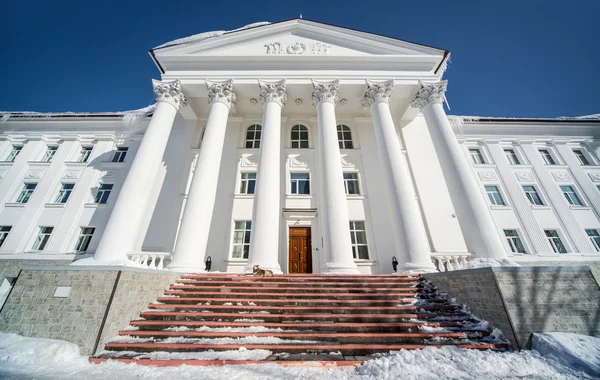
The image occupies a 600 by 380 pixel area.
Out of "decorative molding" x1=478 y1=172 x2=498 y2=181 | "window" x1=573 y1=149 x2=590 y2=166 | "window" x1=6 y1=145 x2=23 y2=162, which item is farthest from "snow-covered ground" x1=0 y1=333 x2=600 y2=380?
"window" x1=573 y1=149 x2=590 y2=166

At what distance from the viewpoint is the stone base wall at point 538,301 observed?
3846 mm

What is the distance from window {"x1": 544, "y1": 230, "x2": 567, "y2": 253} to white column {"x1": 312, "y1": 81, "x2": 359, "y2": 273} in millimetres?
13588

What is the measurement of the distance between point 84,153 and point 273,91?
50.8 ft

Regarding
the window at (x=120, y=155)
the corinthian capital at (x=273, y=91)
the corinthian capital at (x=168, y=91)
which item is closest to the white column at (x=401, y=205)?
the corinthian capital at (x=273, y=91)

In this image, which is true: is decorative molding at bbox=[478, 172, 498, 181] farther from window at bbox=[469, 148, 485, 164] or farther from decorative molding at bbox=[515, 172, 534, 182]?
decorative molding at bbox=[515, 172, 534, 182]

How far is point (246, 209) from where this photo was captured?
11.9m

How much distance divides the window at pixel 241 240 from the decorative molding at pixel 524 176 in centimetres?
1868

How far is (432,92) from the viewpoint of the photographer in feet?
36.7

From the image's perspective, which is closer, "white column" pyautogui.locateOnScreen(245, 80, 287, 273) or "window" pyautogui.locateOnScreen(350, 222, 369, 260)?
"white column" pyautogui.locateOnScreen(245, 80, 287, 273)

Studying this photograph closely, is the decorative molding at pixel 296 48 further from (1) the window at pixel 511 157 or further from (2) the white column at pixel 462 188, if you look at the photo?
(1) the window at pixel 511 157

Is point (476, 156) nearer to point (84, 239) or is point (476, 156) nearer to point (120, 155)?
point (120, 155)

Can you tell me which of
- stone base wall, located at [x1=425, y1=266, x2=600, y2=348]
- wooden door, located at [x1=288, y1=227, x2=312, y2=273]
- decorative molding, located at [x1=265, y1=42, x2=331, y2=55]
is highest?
decorative molding, located at [x1=265, y1=42, x2=331, y2=55]

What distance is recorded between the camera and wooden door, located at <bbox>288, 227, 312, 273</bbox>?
1078cm

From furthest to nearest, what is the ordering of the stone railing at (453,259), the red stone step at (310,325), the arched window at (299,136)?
the arched window at (299,136) → the stone railing at (453,259) → the red stone step at (310,325)
